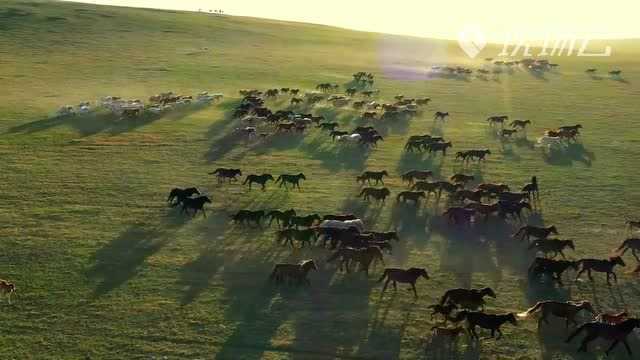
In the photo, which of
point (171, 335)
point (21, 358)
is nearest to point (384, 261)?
point (171, 335)

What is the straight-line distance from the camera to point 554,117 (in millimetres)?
41750

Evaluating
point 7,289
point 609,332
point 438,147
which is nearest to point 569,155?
point 438,147

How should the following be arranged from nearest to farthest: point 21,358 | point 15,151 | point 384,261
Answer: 1. point 21,358
2. point 384,261
3. point 15,151

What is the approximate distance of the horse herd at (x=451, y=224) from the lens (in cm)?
1513

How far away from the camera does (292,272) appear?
17281mm

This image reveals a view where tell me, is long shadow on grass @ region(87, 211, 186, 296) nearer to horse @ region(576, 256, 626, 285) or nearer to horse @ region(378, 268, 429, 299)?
horse @ region(378, 268, 429, 299)

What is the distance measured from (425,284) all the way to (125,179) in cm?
1458

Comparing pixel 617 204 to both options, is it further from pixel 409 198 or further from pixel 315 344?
pixel 315 344

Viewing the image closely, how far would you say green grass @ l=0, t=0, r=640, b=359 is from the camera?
48.7ft

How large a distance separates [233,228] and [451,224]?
306 inches

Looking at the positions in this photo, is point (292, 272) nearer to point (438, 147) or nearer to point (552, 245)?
point (552, 245)

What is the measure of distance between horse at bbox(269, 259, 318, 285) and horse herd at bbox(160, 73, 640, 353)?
0.03 meters

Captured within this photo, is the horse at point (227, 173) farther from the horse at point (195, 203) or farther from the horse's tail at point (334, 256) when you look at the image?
the horse's tail at point (334, 256)

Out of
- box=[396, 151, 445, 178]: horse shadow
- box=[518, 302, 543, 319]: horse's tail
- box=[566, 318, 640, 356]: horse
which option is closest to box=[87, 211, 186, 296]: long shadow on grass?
box=[518, 302, 543, 319]: horse's tail
